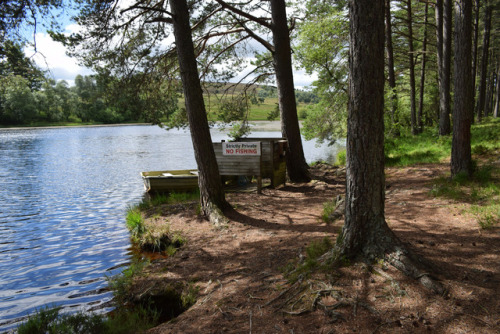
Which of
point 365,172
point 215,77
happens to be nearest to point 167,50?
point 215,77

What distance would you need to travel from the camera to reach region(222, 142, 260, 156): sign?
10.9 metres

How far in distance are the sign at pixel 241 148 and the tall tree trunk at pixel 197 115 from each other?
2.71m

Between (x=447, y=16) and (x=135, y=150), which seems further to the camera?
(x=135, y=150)

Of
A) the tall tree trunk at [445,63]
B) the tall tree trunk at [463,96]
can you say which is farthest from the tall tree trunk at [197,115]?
the tall tree trunk at [445,63]

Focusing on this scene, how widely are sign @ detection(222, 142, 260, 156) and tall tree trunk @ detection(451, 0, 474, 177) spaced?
Result: 5.36 metres

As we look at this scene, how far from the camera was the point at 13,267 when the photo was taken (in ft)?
25.2

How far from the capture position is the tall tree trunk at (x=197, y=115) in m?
7.84

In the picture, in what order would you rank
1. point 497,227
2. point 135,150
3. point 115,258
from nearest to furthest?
point 497,227
point 115,258
point 135,150

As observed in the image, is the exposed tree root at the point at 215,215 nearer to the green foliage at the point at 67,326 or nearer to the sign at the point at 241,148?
the sign at the point at 241,148

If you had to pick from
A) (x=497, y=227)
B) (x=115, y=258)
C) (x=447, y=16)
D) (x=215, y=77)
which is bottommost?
(x=115, y=258)

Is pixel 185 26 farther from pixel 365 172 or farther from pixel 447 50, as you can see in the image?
pixel 447 50

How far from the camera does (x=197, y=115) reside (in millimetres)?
8109

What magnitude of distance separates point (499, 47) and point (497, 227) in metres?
34.3

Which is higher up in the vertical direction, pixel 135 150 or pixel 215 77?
pixel 215 77
